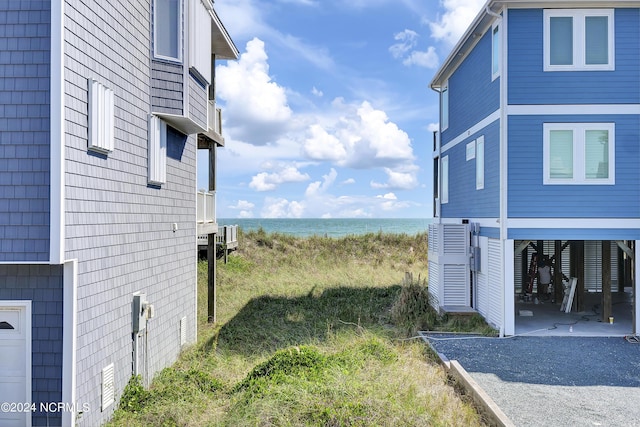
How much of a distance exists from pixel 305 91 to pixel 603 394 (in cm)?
2485

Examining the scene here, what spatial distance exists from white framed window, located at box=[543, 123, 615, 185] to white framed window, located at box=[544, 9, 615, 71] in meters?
1.27

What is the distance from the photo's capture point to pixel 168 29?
8.15 metres

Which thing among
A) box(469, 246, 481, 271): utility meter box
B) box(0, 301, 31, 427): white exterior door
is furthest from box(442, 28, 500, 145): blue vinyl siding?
box(0, 301, 31, 427): white exterior door

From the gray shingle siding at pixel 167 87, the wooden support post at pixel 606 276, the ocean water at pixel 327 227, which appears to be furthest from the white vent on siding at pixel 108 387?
the ocean water at pixel 327 227

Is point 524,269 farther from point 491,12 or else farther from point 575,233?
point 491,12

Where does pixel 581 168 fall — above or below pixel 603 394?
above

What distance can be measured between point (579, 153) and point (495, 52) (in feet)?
9.38

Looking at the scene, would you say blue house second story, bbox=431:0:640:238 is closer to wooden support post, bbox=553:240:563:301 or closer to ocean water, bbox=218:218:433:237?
wooden support post, bbox=553:240:563:301

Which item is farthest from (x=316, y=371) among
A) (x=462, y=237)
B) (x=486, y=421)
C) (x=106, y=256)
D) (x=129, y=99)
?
(x=462, y=237)

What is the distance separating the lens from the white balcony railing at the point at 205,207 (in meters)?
11.1

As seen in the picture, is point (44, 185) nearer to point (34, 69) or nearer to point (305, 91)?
point (34, 69)

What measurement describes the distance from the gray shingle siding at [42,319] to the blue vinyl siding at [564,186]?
27.7 feet

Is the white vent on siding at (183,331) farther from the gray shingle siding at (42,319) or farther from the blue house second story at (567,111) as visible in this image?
the blue house second story at (567,111)

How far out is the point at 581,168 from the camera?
9938 millimetres
